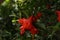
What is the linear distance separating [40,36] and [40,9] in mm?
256

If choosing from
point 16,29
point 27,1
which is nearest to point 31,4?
point 27,1

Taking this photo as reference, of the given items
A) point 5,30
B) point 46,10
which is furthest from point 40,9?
point 5,30

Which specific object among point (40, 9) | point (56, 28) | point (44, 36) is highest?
A: point (40, 9)

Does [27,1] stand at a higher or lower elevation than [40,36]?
higher

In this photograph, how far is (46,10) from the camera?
1.88m

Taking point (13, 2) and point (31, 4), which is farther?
point (13, 2)

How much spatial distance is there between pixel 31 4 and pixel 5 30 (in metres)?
0.39

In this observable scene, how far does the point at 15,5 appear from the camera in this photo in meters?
1.91

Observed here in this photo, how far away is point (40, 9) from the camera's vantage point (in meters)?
1.83

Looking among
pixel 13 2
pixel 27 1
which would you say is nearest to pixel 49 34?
pixel 27 1

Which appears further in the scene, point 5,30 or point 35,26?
point 5,30

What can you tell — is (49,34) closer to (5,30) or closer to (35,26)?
(35,26)

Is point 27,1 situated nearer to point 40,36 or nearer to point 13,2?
point 13,2

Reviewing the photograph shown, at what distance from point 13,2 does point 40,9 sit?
0.32 meters
